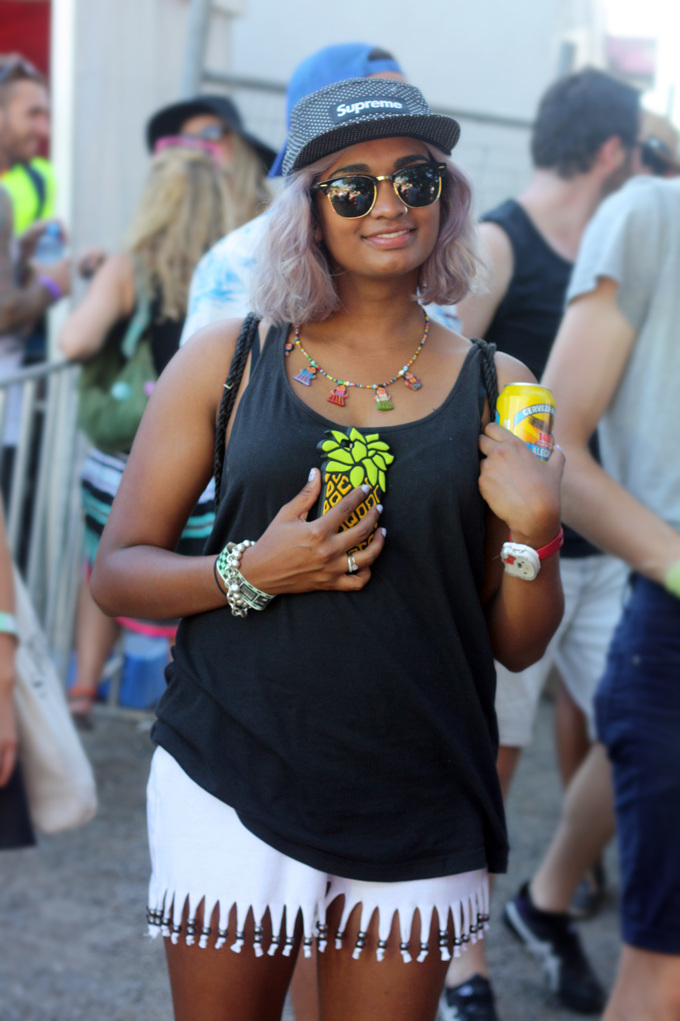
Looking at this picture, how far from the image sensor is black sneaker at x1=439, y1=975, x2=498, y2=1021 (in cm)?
247

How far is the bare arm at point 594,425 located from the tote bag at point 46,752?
1226mm

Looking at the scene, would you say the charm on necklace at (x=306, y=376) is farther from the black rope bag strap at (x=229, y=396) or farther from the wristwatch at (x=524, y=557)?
the wristwatch at (x=524, y=557)

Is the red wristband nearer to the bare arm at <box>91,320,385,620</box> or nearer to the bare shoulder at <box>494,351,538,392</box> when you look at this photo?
the bare shoulder at <box>494,351,538,392</box>

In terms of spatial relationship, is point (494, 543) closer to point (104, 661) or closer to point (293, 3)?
point (104, 661)

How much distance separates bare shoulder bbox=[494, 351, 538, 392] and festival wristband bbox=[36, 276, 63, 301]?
324 centimetres

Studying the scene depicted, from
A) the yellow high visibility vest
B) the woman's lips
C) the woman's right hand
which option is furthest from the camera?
the yellow high visibility vest

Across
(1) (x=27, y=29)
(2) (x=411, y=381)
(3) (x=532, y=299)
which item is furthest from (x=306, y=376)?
(1) (x=27, y=29)

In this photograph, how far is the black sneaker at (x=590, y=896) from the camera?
11.3 feet

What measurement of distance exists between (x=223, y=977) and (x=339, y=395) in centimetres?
91

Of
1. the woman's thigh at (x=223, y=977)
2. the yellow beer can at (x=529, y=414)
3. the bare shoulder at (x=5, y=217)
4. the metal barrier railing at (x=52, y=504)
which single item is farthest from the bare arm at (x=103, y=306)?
the woman's thigh at (x=223, y=977)

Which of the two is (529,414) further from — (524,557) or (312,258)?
(312,258)

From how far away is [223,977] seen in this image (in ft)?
5.24

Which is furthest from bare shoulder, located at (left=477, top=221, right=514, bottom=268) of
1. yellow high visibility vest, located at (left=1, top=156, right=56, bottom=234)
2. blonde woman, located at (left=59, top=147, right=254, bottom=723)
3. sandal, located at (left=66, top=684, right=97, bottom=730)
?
yellow high visibility vest, located at (left=1, top=156, right=56, bottom=234)

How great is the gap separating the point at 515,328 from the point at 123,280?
155cm
